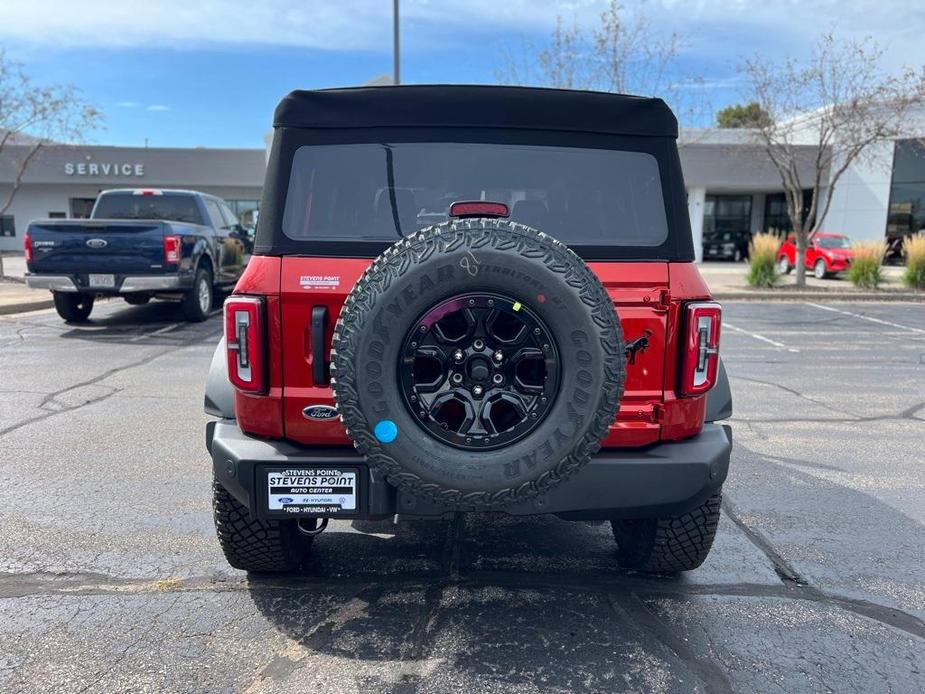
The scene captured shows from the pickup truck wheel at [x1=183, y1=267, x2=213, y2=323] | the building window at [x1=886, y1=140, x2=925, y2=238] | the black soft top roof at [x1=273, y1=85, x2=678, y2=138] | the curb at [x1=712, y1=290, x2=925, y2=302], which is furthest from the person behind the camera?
the building window at [x1=886, y1=140, x2=925, y2=238]

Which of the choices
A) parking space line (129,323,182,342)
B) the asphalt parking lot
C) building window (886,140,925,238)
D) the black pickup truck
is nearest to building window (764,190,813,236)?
building window (886,140,925,238)

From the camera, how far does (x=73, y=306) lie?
11312 mm

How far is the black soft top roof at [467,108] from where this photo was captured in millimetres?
2797

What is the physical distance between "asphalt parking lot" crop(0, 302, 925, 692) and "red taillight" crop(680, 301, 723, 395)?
1.05 meters

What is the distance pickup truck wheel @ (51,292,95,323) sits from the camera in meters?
11.2

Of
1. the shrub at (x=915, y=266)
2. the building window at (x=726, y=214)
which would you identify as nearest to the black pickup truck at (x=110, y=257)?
the shrub at (x=915, y=266)

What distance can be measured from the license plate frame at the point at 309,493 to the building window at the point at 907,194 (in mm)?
32614

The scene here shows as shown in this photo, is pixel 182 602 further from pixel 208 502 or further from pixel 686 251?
pixel 686 251

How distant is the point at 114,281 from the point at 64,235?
98 cm

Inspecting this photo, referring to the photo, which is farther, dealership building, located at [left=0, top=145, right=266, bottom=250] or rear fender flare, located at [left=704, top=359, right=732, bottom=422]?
dealership building, located at [left=0, top=145, right=266, bottom=250]

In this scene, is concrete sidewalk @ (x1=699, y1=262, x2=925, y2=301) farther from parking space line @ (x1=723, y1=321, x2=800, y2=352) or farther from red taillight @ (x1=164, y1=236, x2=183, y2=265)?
red taillight @ (x1=164, y1=236, x2=183, y2=265)

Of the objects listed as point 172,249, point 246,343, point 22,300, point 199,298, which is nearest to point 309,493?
point 246,343

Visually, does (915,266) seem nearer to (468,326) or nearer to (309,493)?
(468,326)

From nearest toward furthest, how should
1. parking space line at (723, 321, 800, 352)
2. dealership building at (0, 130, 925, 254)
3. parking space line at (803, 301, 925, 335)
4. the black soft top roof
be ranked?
the black soft top roof → parking space line at (723, 321, 800, 352) → parking space line at (803, 301, 925, 335) → dealership building at (0, 130, 925, 254)
